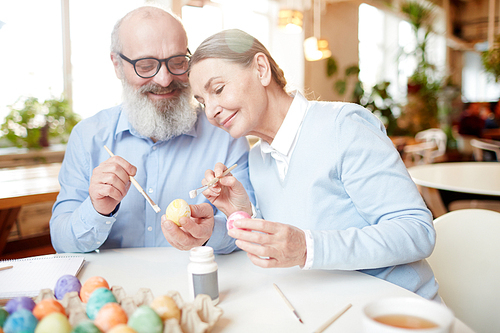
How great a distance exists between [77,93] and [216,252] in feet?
11.1

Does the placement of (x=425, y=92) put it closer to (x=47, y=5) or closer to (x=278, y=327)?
(x=47, y=5)

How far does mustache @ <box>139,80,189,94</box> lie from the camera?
1560 millimetres

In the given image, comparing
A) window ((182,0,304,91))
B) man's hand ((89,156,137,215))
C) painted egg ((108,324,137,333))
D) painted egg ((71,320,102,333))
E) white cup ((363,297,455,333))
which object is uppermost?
Answer: window ((182,0,304,91))

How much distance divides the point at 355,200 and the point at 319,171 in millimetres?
132

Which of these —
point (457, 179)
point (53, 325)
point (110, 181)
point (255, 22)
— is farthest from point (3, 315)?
point (255, 22)

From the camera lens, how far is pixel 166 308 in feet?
2.35

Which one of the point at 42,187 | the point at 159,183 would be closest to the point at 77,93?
the point at 42,187

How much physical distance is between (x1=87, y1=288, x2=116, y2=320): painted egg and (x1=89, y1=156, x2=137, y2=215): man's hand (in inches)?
18.3

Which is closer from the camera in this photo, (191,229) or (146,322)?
(146,322)

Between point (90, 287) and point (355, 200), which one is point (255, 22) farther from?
point (90, 287)

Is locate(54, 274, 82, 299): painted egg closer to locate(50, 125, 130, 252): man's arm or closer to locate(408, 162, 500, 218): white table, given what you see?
locate(50, 125, 130, 252): man's arm

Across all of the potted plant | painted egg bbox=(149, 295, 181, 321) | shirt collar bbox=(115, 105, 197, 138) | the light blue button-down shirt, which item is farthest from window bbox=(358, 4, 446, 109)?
painted egg bbox=(149, 295, 181, 321)

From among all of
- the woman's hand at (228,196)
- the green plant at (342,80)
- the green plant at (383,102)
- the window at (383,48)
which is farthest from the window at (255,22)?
the woman's hand at (228,196)

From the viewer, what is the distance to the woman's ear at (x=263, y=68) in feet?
4.09
